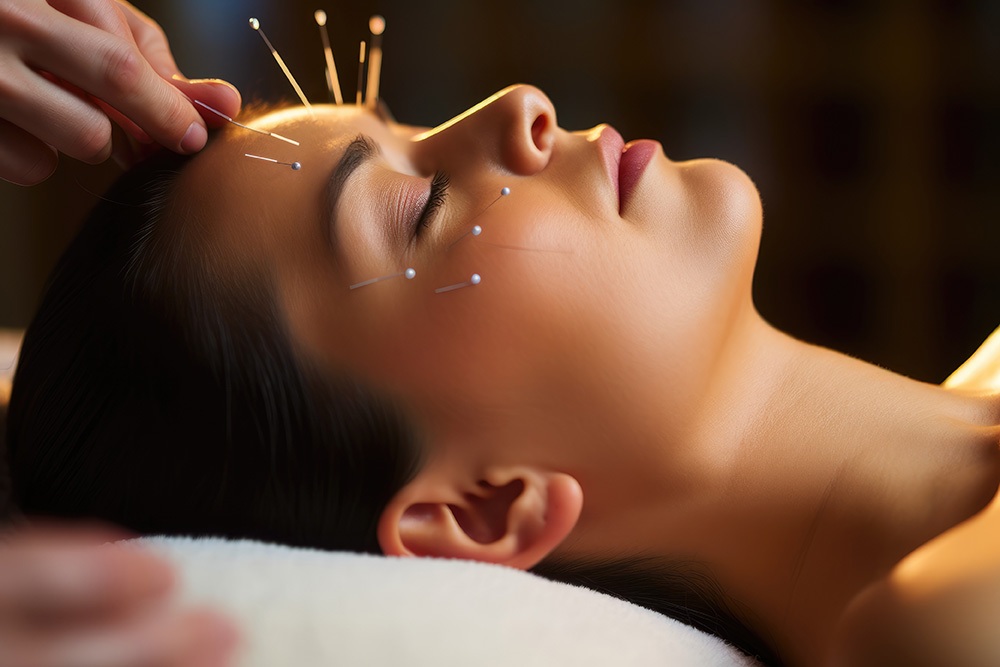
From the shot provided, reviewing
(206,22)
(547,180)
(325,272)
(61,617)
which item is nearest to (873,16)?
(206,22)

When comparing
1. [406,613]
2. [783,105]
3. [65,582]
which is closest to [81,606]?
[65,582]

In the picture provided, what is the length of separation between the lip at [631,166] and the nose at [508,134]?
90 mm

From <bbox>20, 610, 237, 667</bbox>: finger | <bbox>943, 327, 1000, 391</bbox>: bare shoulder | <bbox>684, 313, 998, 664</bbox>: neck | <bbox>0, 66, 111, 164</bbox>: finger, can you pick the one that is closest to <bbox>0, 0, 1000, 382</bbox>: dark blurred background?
<bbox>943, 327, 1000, 391</bbox>: bare shoulder

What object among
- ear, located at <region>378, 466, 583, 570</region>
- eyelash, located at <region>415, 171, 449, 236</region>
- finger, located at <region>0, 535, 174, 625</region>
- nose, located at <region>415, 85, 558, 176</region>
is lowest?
ear, located at <region>378, 466, 583, 570</region>

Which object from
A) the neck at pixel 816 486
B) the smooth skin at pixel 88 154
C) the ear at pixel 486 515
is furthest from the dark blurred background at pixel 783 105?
the ear at pixel 486 515

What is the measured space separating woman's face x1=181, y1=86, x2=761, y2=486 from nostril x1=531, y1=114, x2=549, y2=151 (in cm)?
4

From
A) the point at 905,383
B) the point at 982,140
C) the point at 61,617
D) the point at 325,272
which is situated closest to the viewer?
the point at 61,617

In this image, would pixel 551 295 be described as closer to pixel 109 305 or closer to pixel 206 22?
pixel 109 305

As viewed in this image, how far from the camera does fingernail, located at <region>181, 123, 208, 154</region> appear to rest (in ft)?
3.62

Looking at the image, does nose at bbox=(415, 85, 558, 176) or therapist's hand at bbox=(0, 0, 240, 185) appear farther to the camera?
nose at bbox=(415, 85, 558, 176)

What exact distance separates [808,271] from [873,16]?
921 millimetres

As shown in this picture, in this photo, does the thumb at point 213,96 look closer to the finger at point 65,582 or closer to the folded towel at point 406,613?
the folded towel at point 406,613

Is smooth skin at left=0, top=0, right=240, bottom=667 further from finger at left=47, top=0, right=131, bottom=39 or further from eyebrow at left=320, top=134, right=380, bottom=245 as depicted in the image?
eyebrow at left=320, top=134, right=380, bottom=245

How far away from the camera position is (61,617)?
2.10 ft
